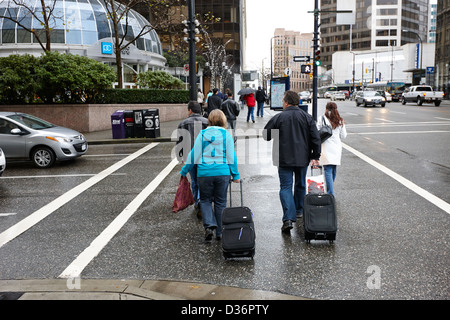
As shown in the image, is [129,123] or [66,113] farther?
[66,113]

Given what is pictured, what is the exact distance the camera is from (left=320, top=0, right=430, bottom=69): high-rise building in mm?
135625

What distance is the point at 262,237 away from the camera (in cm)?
589

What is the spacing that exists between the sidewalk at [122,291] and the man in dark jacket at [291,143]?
1993 mm

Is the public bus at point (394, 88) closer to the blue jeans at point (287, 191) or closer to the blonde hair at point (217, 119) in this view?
the blue jeans at point (287, 191)

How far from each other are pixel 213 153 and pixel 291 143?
117 cm

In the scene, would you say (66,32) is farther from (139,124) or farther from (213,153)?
(213,153)

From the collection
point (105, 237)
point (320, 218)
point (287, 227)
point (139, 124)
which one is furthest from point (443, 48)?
point (105, 237)

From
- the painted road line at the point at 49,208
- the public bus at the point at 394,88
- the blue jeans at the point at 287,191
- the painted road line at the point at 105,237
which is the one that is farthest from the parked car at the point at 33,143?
the public bus at the point at 394,88

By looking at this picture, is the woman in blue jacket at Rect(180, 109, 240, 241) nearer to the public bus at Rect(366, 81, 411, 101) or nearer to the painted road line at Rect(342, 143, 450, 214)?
the painted road line at Rect(342, 143, 450, 214)

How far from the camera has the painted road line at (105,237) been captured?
16.0 ft

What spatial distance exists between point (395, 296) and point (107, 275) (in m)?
2.91

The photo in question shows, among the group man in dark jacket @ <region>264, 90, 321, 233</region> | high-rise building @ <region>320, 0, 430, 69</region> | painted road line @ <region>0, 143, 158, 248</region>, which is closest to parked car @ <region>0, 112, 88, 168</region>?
painted road line @ <region>0, 143, 158, 248</region>

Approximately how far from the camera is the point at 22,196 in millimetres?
8602
